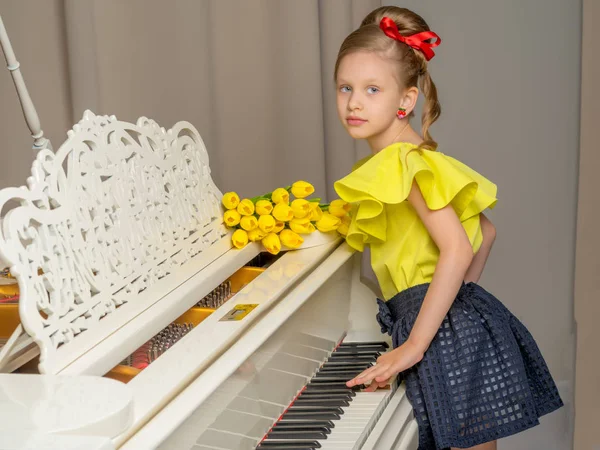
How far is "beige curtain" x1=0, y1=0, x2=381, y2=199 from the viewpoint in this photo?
3521mm

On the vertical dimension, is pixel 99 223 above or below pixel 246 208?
above

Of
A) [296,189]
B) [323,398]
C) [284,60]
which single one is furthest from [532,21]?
[323,398]

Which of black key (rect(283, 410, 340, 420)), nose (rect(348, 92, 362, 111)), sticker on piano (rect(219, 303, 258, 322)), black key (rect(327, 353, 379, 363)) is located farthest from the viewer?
black key (rect(327, 353, 379, 363))

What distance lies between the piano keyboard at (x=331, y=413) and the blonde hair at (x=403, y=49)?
0.57 meters

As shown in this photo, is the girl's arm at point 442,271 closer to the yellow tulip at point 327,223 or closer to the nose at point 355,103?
the nose at point 355,103

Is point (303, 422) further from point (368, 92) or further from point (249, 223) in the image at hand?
point (368, 92)

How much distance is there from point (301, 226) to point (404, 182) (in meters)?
0.42

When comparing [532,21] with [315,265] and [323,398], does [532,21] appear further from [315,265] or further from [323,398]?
[323,398]

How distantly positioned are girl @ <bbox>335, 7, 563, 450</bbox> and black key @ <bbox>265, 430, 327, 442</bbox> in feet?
0.71

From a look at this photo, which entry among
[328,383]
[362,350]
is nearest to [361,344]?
[362,350]

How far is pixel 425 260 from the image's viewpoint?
2.08m

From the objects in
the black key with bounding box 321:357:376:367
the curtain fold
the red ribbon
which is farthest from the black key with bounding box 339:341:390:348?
the curtain fold

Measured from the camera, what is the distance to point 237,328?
5.47 feet

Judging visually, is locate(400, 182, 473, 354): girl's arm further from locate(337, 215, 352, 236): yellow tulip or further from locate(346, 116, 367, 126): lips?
locate(337, 215, 352, 236): yellow tulip
